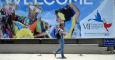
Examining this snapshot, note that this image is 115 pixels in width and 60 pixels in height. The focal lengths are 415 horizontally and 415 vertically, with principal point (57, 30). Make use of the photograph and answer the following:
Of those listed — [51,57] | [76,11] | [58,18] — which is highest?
[76,11]

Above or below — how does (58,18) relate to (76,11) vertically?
below

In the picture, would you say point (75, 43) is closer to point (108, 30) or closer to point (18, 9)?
point (108, 30)

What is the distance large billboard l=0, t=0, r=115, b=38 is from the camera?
19109mm

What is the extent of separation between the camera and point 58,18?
19234 mm

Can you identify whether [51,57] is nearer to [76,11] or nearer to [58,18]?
[58,18]

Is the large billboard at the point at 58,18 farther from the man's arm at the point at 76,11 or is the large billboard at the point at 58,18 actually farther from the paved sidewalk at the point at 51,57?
the paved sidewalk at the point at 51,57

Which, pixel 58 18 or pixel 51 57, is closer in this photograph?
pixel 51 57

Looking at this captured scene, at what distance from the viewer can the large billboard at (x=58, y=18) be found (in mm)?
19109

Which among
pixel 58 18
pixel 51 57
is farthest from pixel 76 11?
pixel 51 57

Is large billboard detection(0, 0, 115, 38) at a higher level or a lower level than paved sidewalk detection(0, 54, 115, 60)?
higher

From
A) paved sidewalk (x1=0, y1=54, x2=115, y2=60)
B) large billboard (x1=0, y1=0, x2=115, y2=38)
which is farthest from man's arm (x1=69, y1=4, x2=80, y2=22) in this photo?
paved sidewalk (x1=0, y1=54, x2=115, y2=60)

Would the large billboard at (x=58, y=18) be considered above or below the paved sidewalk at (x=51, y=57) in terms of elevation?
above

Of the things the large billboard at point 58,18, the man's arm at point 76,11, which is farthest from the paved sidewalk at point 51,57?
the man's arm at point 76,11

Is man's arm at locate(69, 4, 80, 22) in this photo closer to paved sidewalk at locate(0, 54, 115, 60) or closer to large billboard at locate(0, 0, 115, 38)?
large billboard at locate(0, 0, 115, 38)
